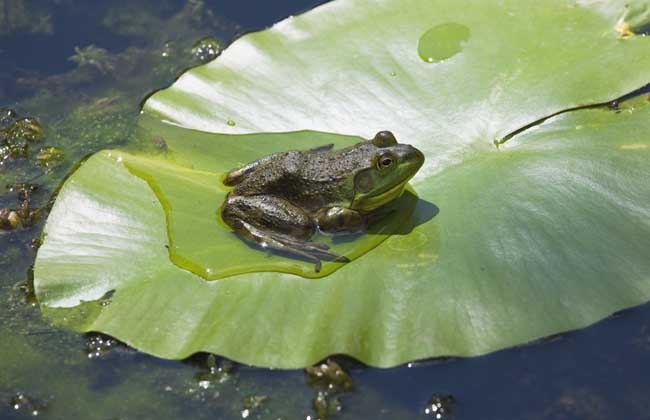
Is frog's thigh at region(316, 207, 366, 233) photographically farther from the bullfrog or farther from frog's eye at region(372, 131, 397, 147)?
frog's eye at region(372, 131, 397, 147)

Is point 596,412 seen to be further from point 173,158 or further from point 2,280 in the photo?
point 2,280

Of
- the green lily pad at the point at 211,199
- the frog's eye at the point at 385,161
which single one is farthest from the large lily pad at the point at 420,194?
the frog's eye at the point at 385,161

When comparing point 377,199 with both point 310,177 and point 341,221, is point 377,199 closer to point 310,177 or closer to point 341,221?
point 341,221

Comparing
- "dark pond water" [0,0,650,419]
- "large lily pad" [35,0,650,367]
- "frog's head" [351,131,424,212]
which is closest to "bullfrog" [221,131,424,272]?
"frog's head" [351,131,424,212]

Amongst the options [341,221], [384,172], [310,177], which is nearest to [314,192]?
[310,177]

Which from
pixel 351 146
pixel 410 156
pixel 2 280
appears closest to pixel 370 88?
pixel 351 146

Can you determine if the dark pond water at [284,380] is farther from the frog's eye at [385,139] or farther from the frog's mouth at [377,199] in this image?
the frog's eye at [385,139]

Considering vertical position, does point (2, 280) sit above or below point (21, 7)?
below
